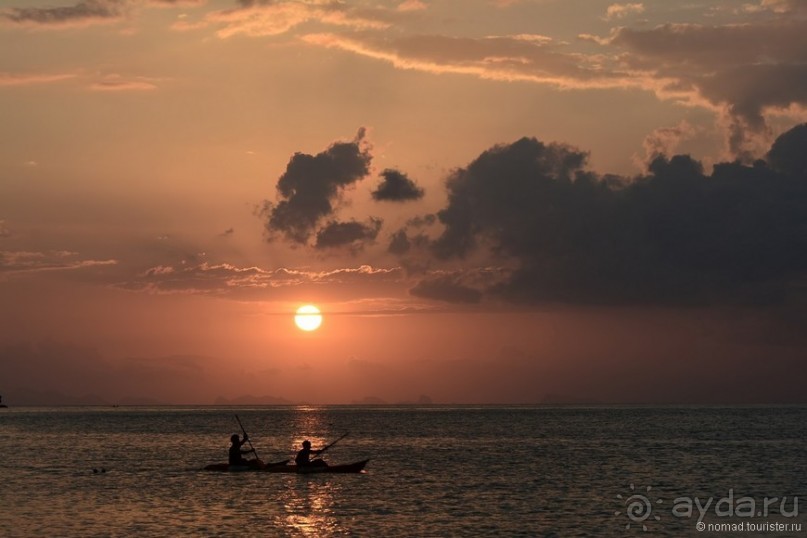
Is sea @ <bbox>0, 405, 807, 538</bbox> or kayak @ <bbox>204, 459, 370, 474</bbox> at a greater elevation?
kayak @ <bbox>204, 459, 370, 474</bbox>

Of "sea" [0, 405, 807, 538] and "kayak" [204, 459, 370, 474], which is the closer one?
"sea" [0, 405, 807, 538]

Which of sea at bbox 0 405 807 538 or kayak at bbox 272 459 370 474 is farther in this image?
kayak at bbox 272 459 370 474

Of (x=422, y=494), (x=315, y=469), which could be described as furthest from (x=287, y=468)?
(x=422, y=494)

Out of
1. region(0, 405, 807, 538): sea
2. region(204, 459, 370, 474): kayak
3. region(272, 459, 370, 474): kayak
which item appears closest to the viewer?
region(0, 405, 807, 538): sea

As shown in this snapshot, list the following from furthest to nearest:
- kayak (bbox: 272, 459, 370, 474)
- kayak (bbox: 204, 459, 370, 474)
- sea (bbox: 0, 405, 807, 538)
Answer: kayak (bbox: 204, 459, 370, 474), kayak (bbox: 272, 459, 370, 474), sea (bbox: 0, 405, 807, 538)

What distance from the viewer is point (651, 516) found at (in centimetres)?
5106

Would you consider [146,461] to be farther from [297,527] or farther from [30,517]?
[297,527]

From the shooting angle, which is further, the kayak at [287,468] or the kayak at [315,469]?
the kayak at [287,468]

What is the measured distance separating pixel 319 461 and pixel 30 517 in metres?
23.7

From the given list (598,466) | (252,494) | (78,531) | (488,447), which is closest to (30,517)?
(78,531)

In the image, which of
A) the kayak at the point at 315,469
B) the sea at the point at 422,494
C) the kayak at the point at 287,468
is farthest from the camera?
the kayak at the point at 287,468

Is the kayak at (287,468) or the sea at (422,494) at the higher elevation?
the kayak at (287,468)

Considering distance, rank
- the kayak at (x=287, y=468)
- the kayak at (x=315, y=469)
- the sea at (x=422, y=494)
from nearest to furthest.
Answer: the sea at (x=422, y=494) → the kayak at (x=315, y=469) → the kayak at (x=287, y=468)

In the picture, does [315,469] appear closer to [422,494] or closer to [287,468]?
[287,468]
